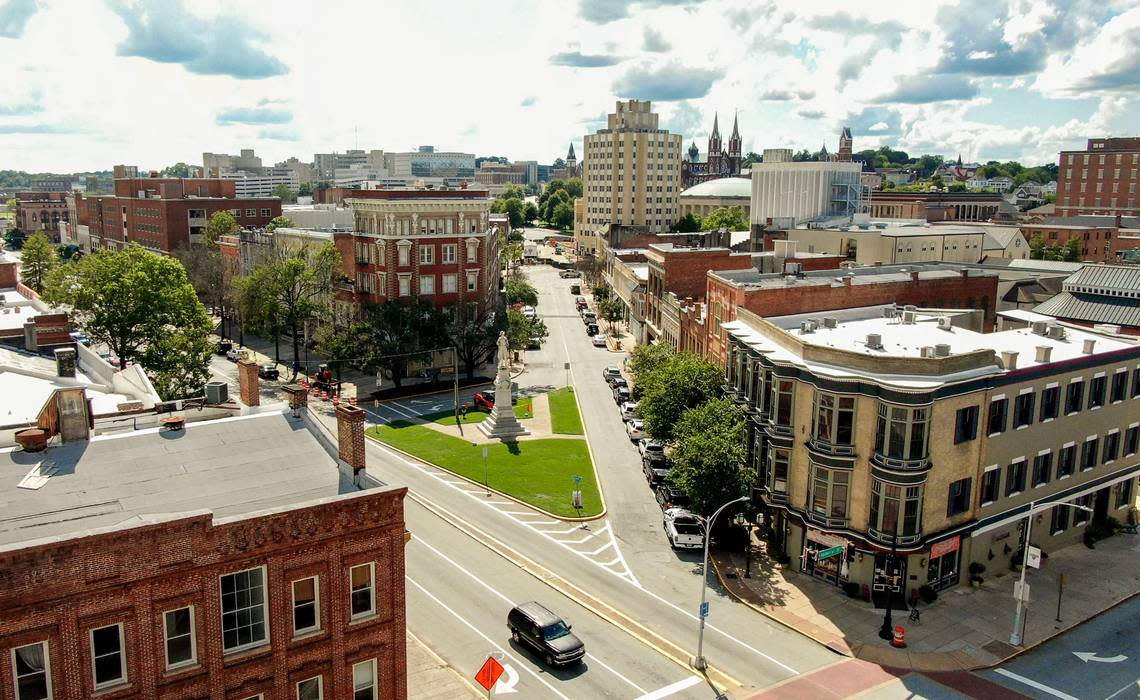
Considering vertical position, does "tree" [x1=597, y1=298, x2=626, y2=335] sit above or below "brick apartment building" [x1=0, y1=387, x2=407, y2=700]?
below

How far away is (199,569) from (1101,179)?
18918cm

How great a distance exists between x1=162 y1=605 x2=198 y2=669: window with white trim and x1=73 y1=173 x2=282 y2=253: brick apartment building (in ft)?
420

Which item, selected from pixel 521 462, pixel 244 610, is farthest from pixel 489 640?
pixel 521 462

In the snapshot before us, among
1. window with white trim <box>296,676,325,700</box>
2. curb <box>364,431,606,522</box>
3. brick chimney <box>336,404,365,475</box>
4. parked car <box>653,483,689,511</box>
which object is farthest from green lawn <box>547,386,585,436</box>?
window with white trim <box>296,676,325,700</box>

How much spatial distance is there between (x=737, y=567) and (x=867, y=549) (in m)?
6.51

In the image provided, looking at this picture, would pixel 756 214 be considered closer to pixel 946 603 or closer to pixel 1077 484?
pixel 1077 484

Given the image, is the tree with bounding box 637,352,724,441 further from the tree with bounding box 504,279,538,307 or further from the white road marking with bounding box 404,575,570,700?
the tree with bounding box 504,279,538,307

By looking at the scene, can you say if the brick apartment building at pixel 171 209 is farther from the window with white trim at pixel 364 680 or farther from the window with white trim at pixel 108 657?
the window with white trim at pixel 108 657

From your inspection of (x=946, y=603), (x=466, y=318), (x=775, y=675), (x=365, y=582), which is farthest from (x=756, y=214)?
(x=365, y=582)

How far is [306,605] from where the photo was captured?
22.8m

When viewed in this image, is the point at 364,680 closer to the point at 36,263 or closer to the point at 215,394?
the point at 215,394

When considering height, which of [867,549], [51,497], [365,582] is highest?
[51,497]

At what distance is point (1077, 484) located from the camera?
4675cm

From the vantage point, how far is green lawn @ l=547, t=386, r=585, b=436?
6725cm
